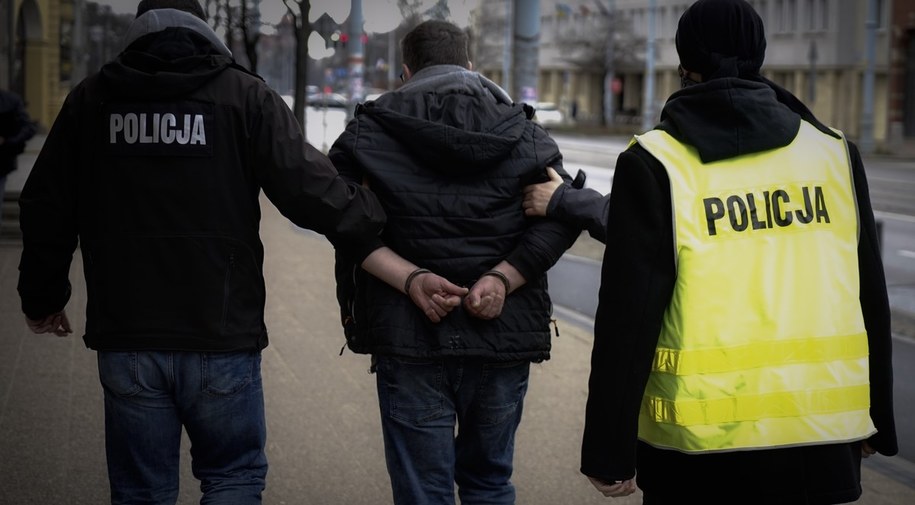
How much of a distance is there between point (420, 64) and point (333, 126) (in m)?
50.2

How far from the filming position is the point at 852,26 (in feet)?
207

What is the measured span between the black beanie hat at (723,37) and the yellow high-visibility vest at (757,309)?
7.9 inches

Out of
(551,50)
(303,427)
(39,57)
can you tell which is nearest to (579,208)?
(303,427)

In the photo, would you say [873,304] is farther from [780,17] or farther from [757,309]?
[780,17]

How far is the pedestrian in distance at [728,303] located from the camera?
3.08 meters

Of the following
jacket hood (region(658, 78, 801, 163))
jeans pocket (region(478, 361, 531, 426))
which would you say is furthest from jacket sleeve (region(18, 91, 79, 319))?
jacket hood (region(658, 78, 801, 163))

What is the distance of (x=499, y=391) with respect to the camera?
3.92 metres

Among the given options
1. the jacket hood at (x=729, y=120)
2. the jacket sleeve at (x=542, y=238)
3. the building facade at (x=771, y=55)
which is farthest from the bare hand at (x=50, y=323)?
the building facade at (x=771, y=55)

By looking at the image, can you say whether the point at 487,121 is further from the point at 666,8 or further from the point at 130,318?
the point at 666,8

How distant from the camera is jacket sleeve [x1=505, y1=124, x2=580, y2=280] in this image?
3.86 m

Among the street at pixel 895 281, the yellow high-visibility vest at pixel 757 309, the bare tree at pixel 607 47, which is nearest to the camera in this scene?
the yellow high-visibility vest at pixel 757 309

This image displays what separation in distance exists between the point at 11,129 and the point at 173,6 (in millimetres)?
8583

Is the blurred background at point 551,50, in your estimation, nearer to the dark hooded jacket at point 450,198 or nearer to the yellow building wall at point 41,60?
the yellow building wall at point 41,60

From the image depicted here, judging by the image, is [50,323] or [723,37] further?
[50,323]
